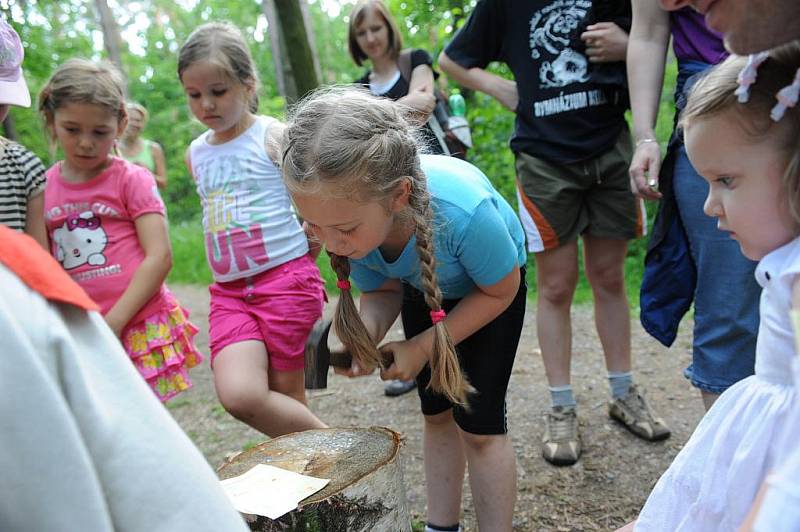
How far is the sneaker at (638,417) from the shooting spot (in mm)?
2893

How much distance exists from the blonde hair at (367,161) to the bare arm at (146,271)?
1.12 metres

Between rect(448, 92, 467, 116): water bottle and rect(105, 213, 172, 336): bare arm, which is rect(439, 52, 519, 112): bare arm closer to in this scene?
rect(448, 92, 467, 116): water bottle

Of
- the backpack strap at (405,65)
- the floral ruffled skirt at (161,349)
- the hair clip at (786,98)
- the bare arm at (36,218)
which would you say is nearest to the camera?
the hair clip at (786,98)

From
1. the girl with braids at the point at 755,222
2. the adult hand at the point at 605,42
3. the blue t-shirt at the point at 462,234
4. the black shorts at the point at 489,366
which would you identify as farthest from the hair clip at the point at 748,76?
the adult hand at the point at 605,42

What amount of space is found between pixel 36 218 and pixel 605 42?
2.17 m

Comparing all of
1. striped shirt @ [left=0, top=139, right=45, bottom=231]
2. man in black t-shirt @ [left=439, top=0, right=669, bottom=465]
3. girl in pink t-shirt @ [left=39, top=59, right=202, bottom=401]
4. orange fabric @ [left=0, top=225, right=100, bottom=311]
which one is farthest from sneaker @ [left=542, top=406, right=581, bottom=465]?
orange fabric @ [left=0, top=225, right=100, bottom=311]

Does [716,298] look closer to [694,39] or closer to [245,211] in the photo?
[694,39]

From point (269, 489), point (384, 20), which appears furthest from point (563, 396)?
point (384, 20)

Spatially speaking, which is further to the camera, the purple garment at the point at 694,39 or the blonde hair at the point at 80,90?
the blonde hair at the point at 80,90

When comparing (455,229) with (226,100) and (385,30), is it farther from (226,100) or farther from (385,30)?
(385,30)

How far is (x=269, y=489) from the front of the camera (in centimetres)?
174

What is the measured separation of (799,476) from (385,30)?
126 inches

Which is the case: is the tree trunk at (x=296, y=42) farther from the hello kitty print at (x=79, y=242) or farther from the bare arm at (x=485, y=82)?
the hello kitty print at (x=79, y=242)

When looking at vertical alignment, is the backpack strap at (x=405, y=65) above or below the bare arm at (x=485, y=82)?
above
